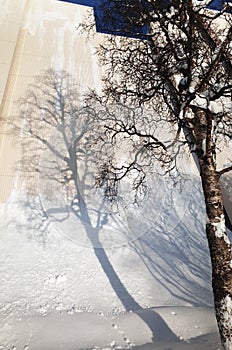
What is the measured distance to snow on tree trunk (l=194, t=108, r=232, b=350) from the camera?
2.57 metres

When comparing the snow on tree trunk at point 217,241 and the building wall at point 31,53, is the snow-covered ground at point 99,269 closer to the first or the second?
the building wall at point 31,53

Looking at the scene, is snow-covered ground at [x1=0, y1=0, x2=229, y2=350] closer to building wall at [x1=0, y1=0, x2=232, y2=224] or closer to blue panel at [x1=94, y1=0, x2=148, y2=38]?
building wall at [x1=0, y1=0, x2=232, y2=224]

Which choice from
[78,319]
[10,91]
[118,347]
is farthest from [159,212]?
[10,91]

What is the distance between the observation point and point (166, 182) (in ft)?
21.5

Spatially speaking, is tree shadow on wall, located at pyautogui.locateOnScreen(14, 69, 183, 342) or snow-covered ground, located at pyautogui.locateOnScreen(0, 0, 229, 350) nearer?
snow-covered ground, located at pyautogui.locateOnScreen(0, 0, 229, 350)

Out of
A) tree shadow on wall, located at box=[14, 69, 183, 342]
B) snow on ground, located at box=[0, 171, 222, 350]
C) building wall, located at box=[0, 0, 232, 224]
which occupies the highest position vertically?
building wall, located at box=[0, 0, 232, 224]

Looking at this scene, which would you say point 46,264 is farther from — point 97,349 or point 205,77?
point 205,77

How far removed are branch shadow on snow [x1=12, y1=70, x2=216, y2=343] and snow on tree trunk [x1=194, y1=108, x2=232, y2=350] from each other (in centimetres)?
182

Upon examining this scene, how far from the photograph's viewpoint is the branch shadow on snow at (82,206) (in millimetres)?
4980

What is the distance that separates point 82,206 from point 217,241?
3649mm

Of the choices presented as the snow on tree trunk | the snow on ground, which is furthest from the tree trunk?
the snow on ground

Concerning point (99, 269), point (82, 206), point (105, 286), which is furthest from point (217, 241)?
point (82, 206)

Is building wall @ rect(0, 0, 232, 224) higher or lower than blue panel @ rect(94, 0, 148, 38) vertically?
higher

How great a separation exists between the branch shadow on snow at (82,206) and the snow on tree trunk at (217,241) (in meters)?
1.82
